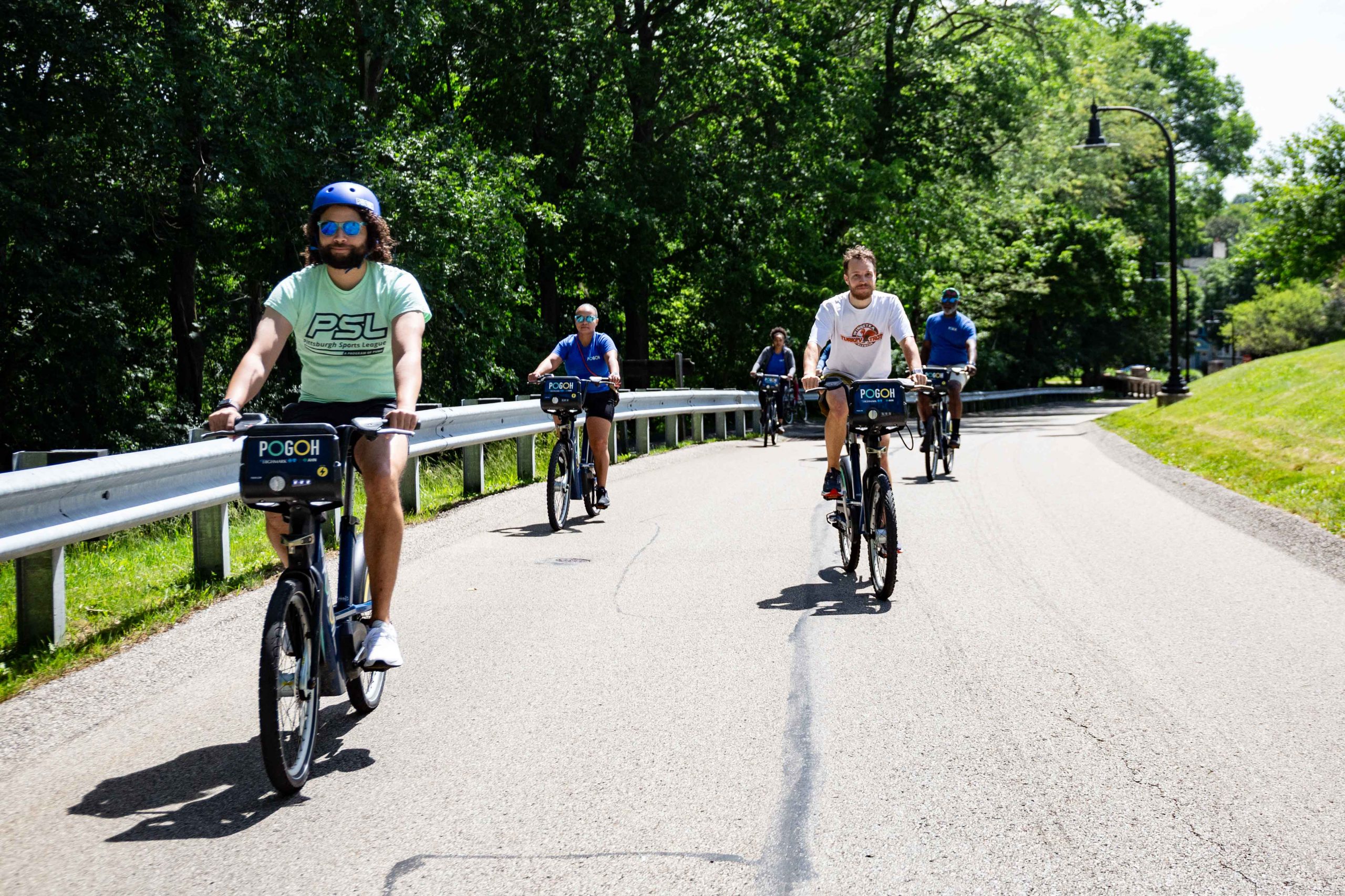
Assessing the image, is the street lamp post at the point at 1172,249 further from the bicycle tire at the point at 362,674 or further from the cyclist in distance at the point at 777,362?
the bicycle tire at the point at 362,674

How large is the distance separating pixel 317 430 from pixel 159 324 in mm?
21819

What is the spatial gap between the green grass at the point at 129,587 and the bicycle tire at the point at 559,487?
3.84ft

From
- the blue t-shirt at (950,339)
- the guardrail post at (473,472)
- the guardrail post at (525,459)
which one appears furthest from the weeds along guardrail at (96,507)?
the blue t-shirt at (950,339)

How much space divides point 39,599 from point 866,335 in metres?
4.97

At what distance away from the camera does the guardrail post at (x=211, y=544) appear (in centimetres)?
784

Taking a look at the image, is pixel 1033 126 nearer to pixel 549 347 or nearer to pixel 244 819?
pixel 549 347

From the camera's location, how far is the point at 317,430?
440 cm

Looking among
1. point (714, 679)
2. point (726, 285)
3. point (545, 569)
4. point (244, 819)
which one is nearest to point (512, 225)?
point (726, 285)

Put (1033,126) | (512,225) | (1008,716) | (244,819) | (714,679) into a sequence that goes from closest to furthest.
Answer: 1. (244,819)
2. (1008,716)
3. (714,679)
4. (512,225)
5. (1033,126)

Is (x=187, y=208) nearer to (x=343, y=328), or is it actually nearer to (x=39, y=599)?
(x=39, y=599)

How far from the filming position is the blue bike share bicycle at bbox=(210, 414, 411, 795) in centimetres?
408

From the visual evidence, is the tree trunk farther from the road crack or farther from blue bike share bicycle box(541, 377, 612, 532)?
the road crack

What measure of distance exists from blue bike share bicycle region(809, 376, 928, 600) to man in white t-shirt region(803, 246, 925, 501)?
13cm

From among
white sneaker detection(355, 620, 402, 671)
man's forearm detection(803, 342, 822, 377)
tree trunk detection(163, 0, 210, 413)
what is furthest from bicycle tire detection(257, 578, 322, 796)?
tree trunk detection(163, 0, 210, 413)
